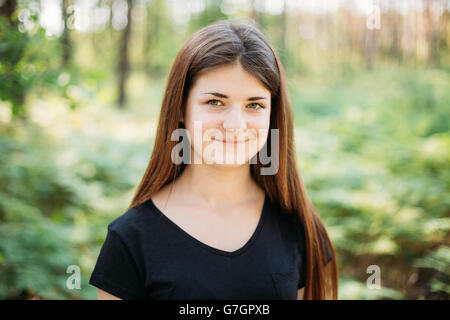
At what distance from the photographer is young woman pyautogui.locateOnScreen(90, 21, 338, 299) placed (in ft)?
3.92

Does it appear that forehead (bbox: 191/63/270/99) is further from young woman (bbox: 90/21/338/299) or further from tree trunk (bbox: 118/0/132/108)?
tree trunk (bbox: 118/0/132/108)

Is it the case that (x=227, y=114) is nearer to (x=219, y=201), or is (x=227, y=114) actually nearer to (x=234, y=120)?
(x=234, y=120)

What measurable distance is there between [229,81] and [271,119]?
33 cm

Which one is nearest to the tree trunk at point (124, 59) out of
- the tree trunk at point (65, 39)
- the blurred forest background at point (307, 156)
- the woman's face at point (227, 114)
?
the blurred forest background at point (307, 156)

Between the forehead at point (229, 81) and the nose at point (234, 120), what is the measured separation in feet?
0.18

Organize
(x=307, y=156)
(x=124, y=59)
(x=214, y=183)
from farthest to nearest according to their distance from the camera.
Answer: (x=124, y=59)
(x=307, y=156)
(x=214, y=183)

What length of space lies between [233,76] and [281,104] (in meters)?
0.29

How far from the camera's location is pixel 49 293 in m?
2.69

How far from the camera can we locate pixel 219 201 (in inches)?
54.9

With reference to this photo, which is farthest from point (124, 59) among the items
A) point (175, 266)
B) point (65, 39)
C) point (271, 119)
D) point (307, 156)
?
point (175, 266)

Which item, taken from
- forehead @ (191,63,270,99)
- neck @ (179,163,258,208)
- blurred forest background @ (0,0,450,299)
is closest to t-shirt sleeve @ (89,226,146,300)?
neck @ (179,163,258,208)

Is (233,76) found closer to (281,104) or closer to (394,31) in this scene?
(281,104)

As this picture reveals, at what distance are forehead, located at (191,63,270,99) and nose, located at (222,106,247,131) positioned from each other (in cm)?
6

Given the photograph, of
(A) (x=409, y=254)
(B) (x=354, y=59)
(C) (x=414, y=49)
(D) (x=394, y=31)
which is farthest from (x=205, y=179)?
(B) (x=354, y=59)
